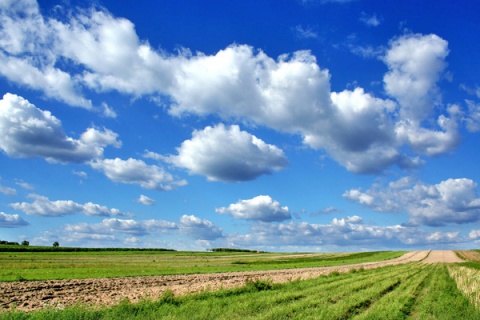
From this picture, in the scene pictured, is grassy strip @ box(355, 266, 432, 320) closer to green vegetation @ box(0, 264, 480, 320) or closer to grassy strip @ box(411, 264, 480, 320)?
green vegetation @ box(0, 264, 480, 320)

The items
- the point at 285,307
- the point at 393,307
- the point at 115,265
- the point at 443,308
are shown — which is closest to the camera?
the point at 285,307

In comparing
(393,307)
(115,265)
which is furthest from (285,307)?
(115,265)

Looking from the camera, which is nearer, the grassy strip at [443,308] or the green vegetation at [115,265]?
the grassy strip at [443,308]

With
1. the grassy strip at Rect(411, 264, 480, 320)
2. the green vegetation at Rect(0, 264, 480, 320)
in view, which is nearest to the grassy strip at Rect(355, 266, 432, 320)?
the green vegetation at Rect(0, 264, 480, 320)

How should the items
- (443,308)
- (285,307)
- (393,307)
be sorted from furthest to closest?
(443,308) → (393,307) → (285,307)

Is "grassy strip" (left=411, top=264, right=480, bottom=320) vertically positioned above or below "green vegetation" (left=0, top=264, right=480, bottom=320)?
below

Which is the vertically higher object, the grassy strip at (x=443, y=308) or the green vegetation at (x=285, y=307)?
the green vegetation at (x=285, y=307)

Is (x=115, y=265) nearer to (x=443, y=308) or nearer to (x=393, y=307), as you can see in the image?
(x=393, y=307)

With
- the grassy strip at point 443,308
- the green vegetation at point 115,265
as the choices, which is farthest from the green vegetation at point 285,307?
the green vegetation at point 115,265

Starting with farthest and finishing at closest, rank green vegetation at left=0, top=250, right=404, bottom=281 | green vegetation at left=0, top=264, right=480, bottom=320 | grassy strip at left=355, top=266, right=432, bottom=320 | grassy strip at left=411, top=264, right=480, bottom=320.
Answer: green vegetation at left=0, top=250, right=404, bottom=281 < grassy strip at left=411, top=264, right=480, bottom=320 < grassy strip at left=355, top=266, right=432, bottom=320 < green vegetation at left=0, top=264, right=480, bottom=320

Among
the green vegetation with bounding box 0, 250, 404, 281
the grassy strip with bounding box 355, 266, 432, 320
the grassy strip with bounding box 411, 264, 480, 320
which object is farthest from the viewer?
the green vegetation with bounding box 0, 250, 404, 281

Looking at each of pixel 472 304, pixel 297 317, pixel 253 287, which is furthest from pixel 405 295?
pixel 297 317

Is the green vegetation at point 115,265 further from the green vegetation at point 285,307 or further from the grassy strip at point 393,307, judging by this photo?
the grassy strip at point 393,307

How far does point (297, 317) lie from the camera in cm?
1683
